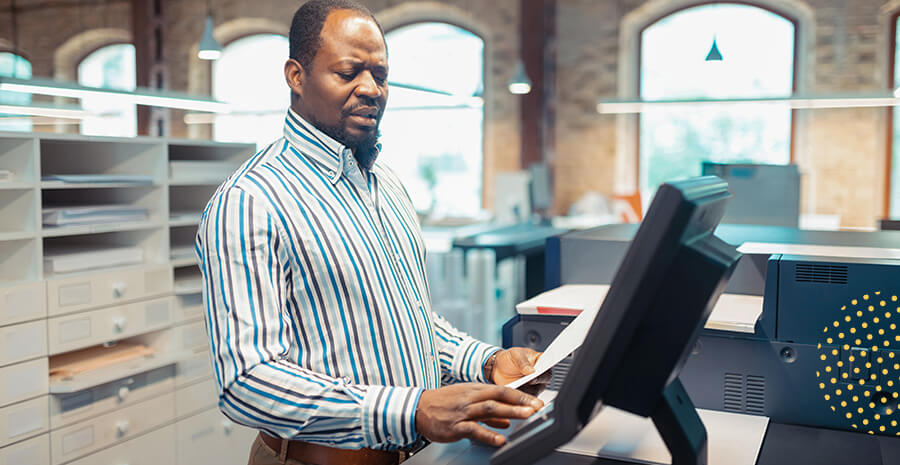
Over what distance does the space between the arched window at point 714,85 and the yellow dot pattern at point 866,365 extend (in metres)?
5.75

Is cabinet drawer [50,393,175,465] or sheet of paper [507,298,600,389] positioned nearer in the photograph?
sheet of paper [507,298,600,389]

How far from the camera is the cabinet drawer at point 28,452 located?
249 centimetres

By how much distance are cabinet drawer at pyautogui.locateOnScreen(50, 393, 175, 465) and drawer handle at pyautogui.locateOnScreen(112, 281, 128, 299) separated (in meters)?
0.44

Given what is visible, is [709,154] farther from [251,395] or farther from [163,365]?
[251,395]

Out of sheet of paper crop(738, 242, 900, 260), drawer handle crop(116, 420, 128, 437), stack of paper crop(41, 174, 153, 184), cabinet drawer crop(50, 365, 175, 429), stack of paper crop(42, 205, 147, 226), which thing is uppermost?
stack of paper crop(41, 174, 153, 184)

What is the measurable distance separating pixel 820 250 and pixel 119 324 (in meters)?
2.40

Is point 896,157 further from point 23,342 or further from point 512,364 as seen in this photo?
point 23,342

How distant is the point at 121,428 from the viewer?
2.92m

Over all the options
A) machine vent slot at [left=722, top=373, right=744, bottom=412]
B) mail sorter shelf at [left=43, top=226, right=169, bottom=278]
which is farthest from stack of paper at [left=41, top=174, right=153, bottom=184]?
machine vent slot at [left=722, top=373, right=744, bottom=412]

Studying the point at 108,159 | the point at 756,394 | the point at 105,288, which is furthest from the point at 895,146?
the point at 105,288

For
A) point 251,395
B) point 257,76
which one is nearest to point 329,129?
point 251,395

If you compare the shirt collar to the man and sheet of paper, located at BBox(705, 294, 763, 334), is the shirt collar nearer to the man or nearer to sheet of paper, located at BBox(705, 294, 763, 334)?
the man

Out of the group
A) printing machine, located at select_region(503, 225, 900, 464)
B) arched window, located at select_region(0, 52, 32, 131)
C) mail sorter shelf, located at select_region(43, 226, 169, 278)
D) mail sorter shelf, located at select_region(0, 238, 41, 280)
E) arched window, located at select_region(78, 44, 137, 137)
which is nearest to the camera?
printing machine, located at select_region(503, 225, 900, 464)

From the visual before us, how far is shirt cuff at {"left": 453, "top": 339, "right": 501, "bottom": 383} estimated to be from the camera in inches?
58.4
